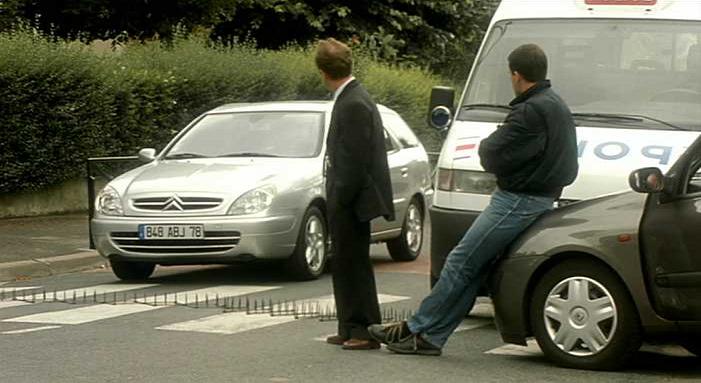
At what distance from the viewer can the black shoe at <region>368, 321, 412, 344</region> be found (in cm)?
922

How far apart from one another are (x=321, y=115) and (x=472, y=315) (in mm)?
4140

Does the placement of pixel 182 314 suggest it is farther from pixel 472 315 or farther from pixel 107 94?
pixel 107 94

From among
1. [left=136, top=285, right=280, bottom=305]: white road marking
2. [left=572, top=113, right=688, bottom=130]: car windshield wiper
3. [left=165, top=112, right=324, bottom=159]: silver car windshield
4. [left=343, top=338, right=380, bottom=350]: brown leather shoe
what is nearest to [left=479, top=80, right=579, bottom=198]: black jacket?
[left=343, top=338, right=380, bottom=350]: brown leather shoe

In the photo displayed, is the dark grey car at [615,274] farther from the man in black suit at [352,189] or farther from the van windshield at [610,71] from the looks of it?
the van windshield at [610,71]

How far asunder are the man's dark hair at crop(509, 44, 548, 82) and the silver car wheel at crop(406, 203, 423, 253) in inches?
277

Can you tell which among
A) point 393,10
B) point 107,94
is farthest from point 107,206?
point 393,10

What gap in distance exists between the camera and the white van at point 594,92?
1021cm

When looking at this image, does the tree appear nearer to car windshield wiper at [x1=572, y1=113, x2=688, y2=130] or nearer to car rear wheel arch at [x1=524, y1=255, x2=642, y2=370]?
car windshield wiper at [x1=572, y1=113, x2=688, y2=130]

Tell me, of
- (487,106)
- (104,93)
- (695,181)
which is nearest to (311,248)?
(487,106)

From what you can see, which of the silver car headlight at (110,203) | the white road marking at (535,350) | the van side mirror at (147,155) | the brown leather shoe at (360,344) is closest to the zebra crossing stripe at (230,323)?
the brown leather shoe at (360,344)

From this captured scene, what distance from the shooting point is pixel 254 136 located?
14.8 m

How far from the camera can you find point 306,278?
544 inches

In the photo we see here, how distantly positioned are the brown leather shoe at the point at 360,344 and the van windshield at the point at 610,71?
217 centimetres

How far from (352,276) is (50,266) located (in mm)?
6650
